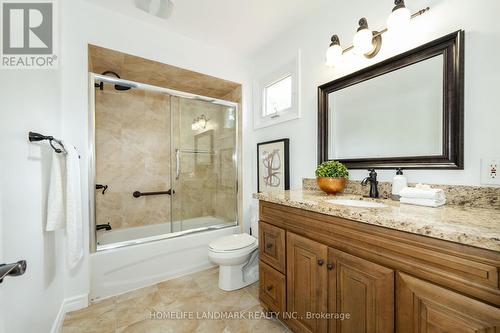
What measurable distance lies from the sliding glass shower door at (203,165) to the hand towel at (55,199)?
1.53 metres

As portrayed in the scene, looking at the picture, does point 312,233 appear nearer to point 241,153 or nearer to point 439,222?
point 439,222

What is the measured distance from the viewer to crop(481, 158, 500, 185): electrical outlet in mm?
984

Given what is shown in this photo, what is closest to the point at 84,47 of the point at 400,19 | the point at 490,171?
the point at 400,19

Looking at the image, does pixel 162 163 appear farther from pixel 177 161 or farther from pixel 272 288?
pixel 272 288

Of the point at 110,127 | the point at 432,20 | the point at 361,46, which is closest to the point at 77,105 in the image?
the point at 110,127

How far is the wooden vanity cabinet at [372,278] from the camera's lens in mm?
644

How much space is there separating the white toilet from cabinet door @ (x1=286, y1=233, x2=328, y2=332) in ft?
1.98

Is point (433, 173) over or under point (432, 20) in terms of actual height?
under

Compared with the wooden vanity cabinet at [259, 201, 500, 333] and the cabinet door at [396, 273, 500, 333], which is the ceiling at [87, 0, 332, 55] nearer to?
the wooden vanity cabinet at [259, 201, 500, 333]

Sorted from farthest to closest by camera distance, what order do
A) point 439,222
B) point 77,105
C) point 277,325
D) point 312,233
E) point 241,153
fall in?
point 241,153 → point 77,105 → point 277,325 → point 312,233 → point 439,222

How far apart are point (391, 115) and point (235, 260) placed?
160cm

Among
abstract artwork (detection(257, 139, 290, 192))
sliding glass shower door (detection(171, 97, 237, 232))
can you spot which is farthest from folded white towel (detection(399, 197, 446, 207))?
sliding glass shower door (detection(171, 97, 237, 232))

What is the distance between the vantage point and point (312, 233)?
45.6 inches

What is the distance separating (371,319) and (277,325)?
813 mm
